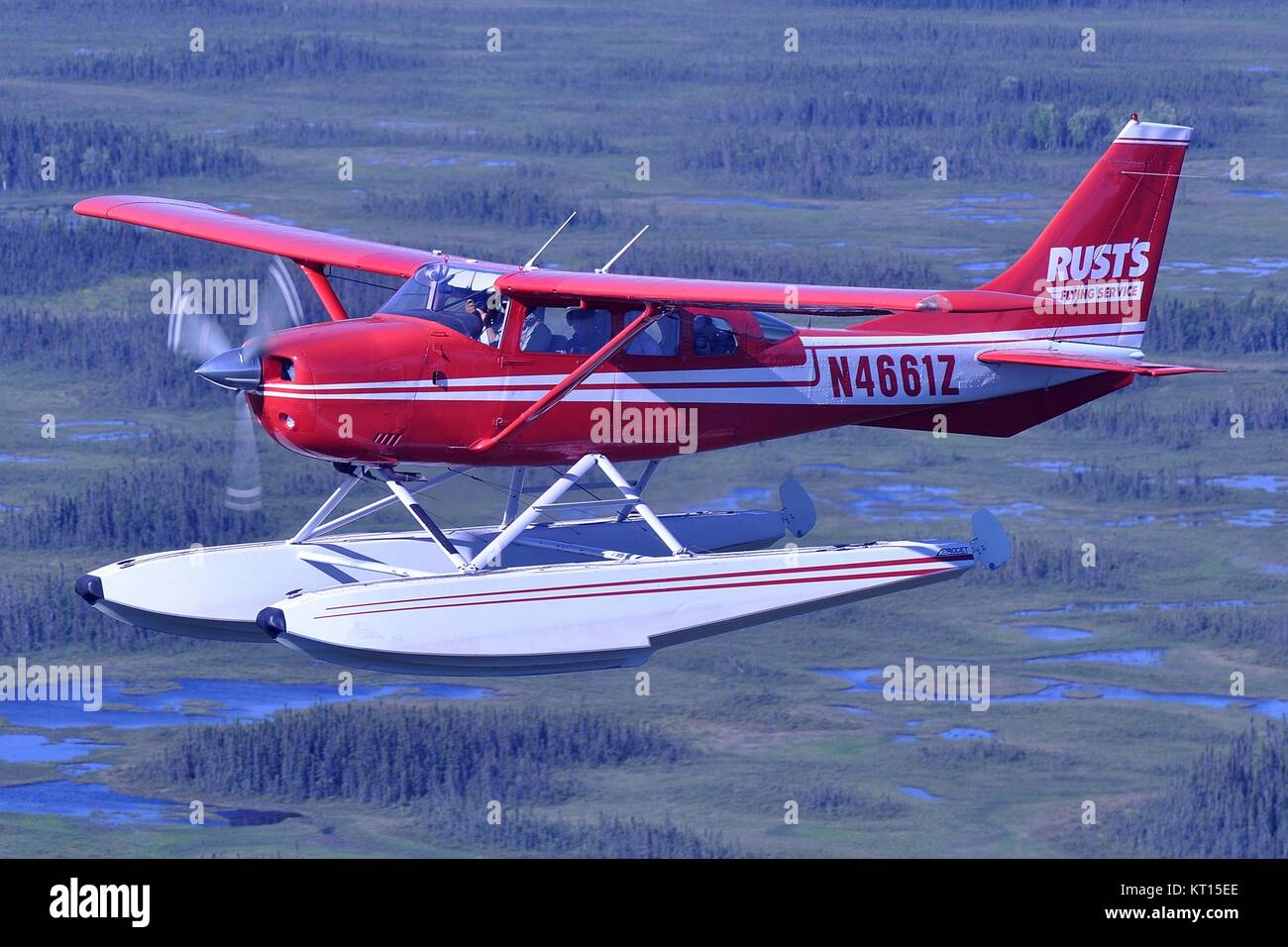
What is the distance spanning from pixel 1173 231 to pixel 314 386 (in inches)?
2587

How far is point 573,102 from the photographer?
105 metres

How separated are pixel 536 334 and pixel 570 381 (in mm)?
545

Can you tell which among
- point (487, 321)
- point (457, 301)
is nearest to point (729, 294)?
point (487, 321)

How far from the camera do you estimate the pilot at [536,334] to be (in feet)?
80.6

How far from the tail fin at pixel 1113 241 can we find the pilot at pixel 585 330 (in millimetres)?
4997

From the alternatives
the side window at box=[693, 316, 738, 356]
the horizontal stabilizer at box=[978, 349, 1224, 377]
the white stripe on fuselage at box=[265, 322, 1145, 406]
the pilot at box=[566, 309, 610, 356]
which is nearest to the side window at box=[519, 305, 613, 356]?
the pilot at box=[566, 309, 610, 356]

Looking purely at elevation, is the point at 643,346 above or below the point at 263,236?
below

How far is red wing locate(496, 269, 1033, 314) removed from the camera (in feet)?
76.9

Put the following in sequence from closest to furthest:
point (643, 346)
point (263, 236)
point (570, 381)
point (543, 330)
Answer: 1. point (570, 381)
2. point (543, 330)
3. point (643, 346)
4. point (263, 236)

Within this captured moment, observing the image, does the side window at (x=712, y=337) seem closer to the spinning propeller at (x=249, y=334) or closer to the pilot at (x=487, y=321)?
the pilot at (x=487, y=321)

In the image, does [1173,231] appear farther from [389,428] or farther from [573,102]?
[389,428]

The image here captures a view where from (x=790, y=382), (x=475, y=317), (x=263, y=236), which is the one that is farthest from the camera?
(x=263, y=236)

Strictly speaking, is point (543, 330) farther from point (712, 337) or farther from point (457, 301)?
point (712, 337)

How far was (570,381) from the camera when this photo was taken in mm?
24594
